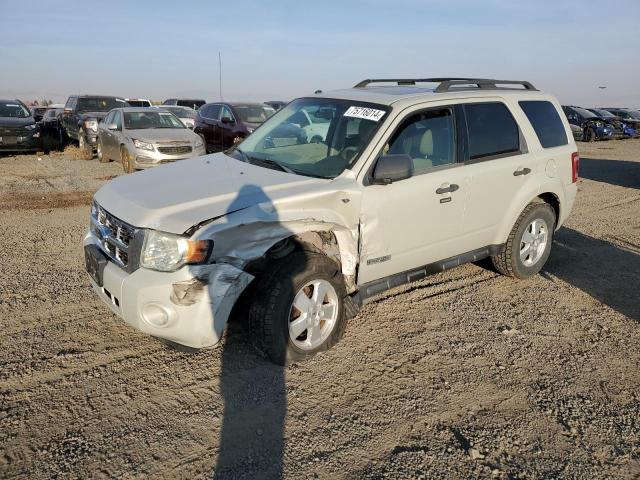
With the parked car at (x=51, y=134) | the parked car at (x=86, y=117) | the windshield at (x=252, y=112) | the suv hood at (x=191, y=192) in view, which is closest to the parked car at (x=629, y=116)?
the windshield at (x=252, y=112)

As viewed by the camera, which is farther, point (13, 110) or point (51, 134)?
point (51, 134)

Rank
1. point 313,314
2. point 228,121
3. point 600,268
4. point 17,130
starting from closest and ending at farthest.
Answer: point 313,314 < point 600,268 < point 228,121 < point 17,130

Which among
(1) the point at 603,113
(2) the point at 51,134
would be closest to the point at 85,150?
(2) the point at 51,134

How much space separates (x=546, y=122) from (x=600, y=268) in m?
1.84

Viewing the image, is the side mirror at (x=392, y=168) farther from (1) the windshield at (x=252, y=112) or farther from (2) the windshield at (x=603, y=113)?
(2) the windshield at (x=603, y=113)

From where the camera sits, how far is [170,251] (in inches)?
123

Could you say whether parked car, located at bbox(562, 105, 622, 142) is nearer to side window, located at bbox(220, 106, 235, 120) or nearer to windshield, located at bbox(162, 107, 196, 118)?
windshield, located at bbox(162, 107, 196, 118)

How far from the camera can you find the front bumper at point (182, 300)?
3090 mm

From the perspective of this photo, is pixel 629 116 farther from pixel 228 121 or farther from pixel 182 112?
pixel 228 121

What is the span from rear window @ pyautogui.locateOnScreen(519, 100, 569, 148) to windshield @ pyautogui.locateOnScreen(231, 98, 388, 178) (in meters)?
1.93

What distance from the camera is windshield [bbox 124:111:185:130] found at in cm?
1212

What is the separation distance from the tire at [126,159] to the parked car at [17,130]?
4896 mm

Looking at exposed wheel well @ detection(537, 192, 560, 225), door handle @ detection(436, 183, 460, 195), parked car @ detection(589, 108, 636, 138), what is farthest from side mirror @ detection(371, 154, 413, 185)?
parked car @ detection(589, 108, 636, 138)

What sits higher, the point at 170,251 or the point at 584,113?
the point at 584,113
